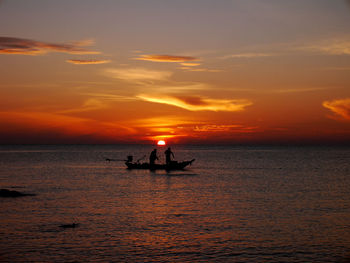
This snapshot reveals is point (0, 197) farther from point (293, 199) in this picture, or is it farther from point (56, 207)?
point (293, 199)

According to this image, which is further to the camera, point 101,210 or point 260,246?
point 101,210

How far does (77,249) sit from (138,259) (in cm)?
275

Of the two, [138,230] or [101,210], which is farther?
[101,210]

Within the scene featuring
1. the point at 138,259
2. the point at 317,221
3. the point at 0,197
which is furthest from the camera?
the point at 0,197

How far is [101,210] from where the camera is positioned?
80.3 ft

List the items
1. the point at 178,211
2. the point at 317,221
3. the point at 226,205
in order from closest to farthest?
the point at 317,221
the point at 178,211
the point at 226,205

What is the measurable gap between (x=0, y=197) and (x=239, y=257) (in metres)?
19.6

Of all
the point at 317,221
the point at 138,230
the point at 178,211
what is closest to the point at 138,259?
the point at 138,230

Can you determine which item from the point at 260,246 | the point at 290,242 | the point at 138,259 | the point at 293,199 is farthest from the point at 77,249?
the point at 293,199

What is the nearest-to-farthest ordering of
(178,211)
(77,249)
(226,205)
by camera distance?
(77,249), (178,211), (226,205)

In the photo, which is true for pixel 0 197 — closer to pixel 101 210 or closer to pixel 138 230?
pixel 101 210

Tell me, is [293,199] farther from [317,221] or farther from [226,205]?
[317,221]

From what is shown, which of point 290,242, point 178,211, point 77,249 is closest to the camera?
point 77,249

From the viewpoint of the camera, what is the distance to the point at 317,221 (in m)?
21.4
